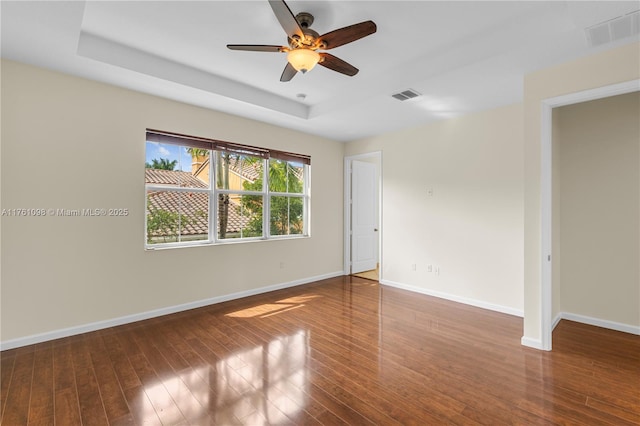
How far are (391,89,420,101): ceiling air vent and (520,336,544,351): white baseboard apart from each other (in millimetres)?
2818

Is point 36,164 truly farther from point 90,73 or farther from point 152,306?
point 152,306

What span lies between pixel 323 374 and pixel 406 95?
309 centimetres

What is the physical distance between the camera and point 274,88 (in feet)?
12.6

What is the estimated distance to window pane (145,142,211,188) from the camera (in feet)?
12.3

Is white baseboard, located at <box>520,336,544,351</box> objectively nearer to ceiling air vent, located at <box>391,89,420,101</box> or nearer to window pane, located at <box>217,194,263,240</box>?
ceiling air vent, located at <box>391,89,420,101</box>

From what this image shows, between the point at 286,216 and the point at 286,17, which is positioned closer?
the point at 286,17

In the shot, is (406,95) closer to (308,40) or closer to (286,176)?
(308,40)

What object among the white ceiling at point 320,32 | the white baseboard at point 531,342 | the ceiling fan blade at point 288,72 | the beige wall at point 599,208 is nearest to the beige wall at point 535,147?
the white baseboard at point 531,342

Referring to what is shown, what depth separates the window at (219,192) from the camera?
12.5 feet

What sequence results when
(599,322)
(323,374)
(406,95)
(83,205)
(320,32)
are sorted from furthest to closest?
1. (406,95)
2. (599,322)
3. (83,205)
4. (320,32)
5. (323,374)

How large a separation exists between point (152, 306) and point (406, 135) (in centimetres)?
448

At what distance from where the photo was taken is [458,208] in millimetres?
4352

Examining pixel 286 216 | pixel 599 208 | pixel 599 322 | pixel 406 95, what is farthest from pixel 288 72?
pixel 599 322

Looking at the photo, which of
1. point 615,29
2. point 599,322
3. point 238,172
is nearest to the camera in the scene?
point 615,29
